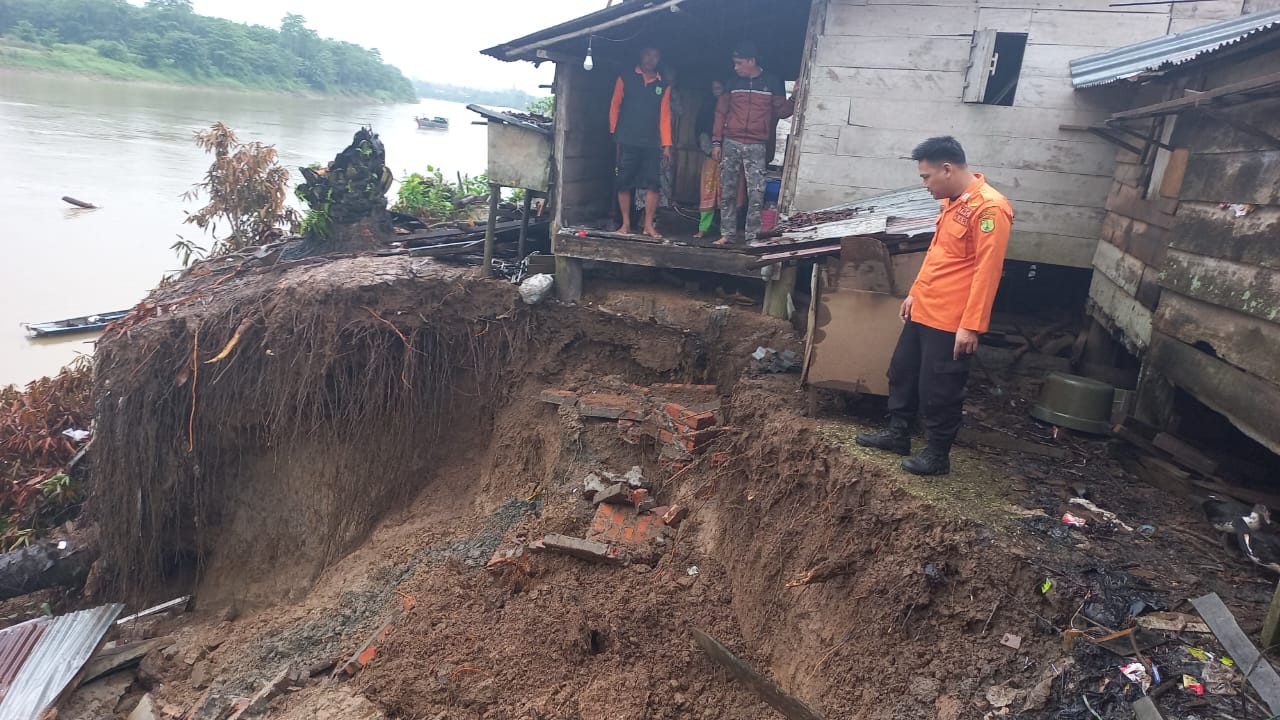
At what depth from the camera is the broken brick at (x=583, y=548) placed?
180 inches

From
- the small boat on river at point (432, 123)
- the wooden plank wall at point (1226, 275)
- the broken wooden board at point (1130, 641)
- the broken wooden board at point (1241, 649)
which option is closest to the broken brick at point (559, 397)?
the wooden plank wall at point (1226, 275)

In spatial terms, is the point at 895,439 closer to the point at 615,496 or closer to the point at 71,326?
the point at 615,496

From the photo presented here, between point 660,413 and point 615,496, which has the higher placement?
point 660,413

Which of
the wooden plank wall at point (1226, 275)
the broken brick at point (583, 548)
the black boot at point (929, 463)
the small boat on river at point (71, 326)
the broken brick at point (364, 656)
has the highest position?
the wooden plank wall at point (1226, 275)

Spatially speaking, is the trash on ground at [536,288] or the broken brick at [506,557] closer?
the broken brick at [506,557]

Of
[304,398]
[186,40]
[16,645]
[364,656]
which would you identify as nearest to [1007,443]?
[364,656]

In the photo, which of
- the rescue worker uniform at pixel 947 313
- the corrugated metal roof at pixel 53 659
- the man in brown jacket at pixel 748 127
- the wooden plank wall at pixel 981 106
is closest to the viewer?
the rescue worker uniform at pixel 947 313

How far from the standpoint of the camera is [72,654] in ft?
18.9

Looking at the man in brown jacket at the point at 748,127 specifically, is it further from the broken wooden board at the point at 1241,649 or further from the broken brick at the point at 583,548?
the broken wooden board at the point at 1241,649

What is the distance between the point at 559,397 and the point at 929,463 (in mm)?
3320

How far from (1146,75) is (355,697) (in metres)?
6.07

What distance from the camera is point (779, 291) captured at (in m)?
Answer: 6.53

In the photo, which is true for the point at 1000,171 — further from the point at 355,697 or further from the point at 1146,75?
the point at 355,697

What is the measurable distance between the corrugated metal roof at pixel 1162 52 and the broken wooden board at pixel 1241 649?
2.86 meters
